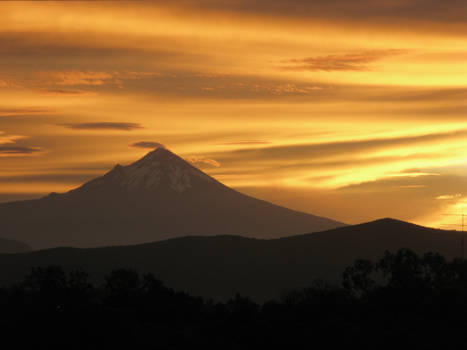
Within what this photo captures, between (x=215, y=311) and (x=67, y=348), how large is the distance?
27202 mm

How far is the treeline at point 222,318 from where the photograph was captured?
94688 mm

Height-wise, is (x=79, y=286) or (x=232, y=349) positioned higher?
(x=79, y=286)

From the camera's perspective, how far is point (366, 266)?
5743 inches

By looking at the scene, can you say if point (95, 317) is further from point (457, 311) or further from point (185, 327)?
point (457, 311)

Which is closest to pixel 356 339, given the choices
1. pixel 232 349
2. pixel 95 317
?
pixel 232 349

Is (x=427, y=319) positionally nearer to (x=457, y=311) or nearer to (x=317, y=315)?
(x=457, y=311)

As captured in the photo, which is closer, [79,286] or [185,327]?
[185,327]

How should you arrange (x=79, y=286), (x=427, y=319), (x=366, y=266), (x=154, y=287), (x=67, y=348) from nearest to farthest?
(x=67, y=348) → (x=427, y=319) → (x=79, y=286) → (x=154, y=287) → (x=366, y=266)

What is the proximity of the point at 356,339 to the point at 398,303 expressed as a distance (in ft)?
102

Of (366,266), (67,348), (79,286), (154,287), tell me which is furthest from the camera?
(366,266)

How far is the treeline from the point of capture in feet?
311

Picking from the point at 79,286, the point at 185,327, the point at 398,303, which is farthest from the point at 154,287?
the point at 398,303

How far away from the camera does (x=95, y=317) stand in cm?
9681

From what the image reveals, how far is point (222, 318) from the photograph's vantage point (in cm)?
11131
